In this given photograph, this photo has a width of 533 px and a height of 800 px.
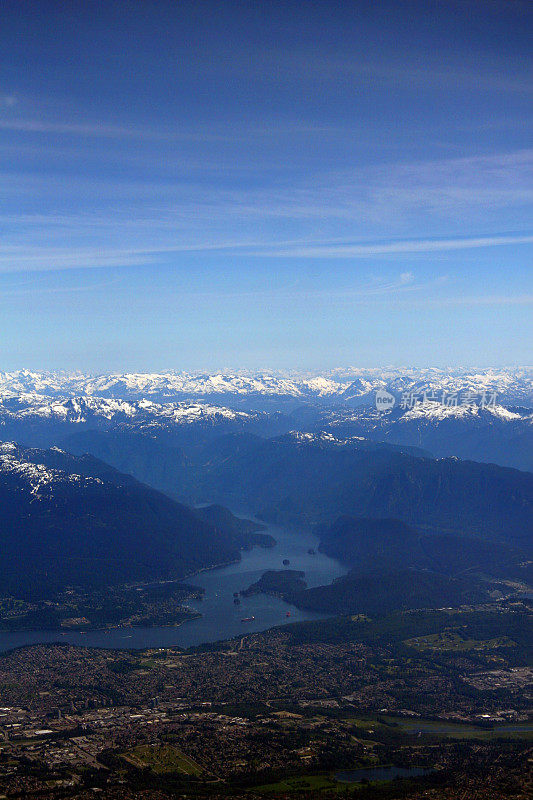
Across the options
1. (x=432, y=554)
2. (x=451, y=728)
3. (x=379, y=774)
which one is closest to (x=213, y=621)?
(x=451, y=728)

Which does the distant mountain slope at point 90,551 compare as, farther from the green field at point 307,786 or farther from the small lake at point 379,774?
the small lake at point 379,774

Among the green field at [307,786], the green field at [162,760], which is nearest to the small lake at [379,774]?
the green field at [307,786]

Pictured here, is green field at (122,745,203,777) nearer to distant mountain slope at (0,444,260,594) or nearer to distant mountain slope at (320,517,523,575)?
distant mountain slope at (0,444,260,594)

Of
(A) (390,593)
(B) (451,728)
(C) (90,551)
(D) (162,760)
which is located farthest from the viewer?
(C) (90,551)

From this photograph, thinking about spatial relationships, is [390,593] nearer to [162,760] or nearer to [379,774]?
[379,774]

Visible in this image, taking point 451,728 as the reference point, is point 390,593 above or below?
above

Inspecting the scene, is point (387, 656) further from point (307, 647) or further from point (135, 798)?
point (135, 798)

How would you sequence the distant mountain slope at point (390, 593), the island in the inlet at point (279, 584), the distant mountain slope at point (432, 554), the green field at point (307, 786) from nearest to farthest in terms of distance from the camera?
the green field at point (307, 786) → the distant mountain slope at point (390, 593) → the island in the inlet at point (279, 584) → the distant mountain slope at point (432, 554)

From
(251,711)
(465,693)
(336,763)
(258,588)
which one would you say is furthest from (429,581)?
(336,763)

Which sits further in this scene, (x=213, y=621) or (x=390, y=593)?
(x=390, y=593)
